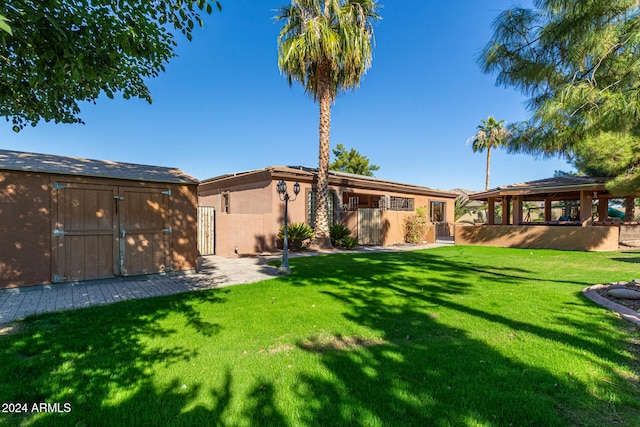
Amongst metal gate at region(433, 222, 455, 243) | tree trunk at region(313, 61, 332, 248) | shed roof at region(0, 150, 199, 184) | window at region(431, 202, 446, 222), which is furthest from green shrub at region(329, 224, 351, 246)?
window at region(431, 202, 446, 222)

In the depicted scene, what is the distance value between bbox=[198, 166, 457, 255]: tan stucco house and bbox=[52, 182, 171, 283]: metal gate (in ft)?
14.7

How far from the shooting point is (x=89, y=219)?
6719 millimetres

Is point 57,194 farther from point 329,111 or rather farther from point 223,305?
point 329,111

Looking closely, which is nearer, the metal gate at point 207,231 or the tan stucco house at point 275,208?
the metal gate at point 207,231

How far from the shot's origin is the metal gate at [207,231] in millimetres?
12164

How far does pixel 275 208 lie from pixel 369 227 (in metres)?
5.60

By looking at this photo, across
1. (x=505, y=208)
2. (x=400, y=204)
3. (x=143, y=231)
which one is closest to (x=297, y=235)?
(x=143, y=231)

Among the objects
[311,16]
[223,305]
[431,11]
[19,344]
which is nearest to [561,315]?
[223,305]

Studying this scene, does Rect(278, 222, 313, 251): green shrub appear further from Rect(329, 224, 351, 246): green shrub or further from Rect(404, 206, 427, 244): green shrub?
Rect(404, 206, 427, 244): green shrub

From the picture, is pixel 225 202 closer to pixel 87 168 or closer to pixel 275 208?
pixel 275 208

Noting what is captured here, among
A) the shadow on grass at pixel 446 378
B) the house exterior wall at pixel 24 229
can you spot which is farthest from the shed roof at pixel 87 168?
the shadow on grass at pixel 446 378

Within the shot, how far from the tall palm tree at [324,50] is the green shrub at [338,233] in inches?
30.6

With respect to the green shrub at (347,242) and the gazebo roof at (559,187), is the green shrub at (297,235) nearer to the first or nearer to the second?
the green shrub at (347,242)

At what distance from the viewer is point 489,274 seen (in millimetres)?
7750
